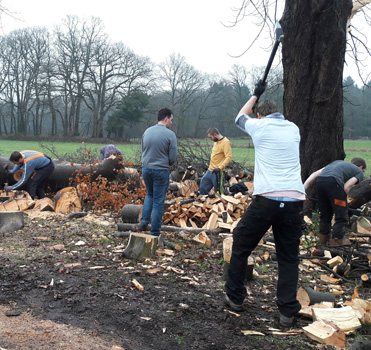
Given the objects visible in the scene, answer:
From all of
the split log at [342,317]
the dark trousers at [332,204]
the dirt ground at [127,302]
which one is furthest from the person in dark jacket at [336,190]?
the split log at [342,317]

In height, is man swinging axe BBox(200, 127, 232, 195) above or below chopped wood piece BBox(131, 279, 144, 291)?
above

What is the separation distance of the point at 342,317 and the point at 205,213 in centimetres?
434

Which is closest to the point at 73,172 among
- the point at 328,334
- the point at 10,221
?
the point at 10,221

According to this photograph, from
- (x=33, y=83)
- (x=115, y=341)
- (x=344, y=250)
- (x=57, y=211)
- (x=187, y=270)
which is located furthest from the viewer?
(x=33, y=83)

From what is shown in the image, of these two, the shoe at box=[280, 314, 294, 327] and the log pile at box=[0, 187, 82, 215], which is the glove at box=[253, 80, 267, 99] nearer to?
the shoe at box=[280, 314, 294, 327]

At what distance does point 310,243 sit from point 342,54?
11.2 ft

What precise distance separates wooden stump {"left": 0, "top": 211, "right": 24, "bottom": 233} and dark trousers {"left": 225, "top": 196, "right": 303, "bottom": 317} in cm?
430

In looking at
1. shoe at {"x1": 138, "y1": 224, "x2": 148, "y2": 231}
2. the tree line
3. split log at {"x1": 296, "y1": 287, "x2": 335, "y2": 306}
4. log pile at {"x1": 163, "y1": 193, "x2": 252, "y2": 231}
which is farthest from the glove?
the tree line

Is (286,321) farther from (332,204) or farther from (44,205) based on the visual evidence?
(44,205)

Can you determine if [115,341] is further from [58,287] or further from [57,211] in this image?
[57,211]

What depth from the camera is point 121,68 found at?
44750mm

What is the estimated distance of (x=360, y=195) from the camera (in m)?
7.20

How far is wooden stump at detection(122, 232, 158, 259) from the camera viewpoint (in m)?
4.93

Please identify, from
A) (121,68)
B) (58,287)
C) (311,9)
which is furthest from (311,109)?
(121,68)
